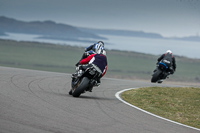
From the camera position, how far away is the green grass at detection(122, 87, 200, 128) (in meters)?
11.4

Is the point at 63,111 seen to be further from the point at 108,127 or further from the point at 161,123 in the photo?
the point at 161,123

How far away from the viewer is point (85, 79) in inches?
488

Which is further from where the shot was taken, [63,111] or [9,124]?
[63,111]

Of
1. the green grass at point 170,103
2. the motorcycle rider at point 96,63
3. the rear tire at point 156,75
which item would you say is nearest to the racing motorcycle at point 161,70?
the rear tire at point 156,75

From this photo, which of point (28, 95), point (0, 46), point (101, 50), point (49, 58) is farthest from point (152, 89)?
point (0, 46)

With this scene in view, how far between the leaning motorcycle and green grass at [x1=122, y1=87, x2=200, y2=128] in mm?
1458

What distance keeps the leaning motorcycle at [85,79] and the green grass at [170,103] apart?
1458mm

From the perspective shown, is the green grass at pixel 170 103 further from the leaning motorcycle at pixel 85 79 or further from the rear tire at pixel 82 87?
the rear tire at pixel 82 87

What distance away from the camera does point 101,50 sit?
43.9 ft

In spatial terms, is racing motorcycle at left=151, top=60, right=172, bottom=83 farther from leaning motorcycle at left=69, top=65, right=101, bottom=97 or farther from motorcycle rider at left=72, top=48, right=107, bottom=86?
leaning motorcycle at left=69, top=65, right=101, bottom=97

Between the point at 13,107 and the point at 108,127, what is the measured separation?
83.1 inches

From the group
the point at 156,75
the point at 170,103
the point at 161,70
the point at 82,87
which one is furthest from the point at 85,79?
the point at 161,70

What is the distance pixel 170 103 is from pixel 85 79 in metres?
3.04

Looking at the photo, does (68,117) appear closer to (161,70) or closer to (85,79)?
(85,79)
